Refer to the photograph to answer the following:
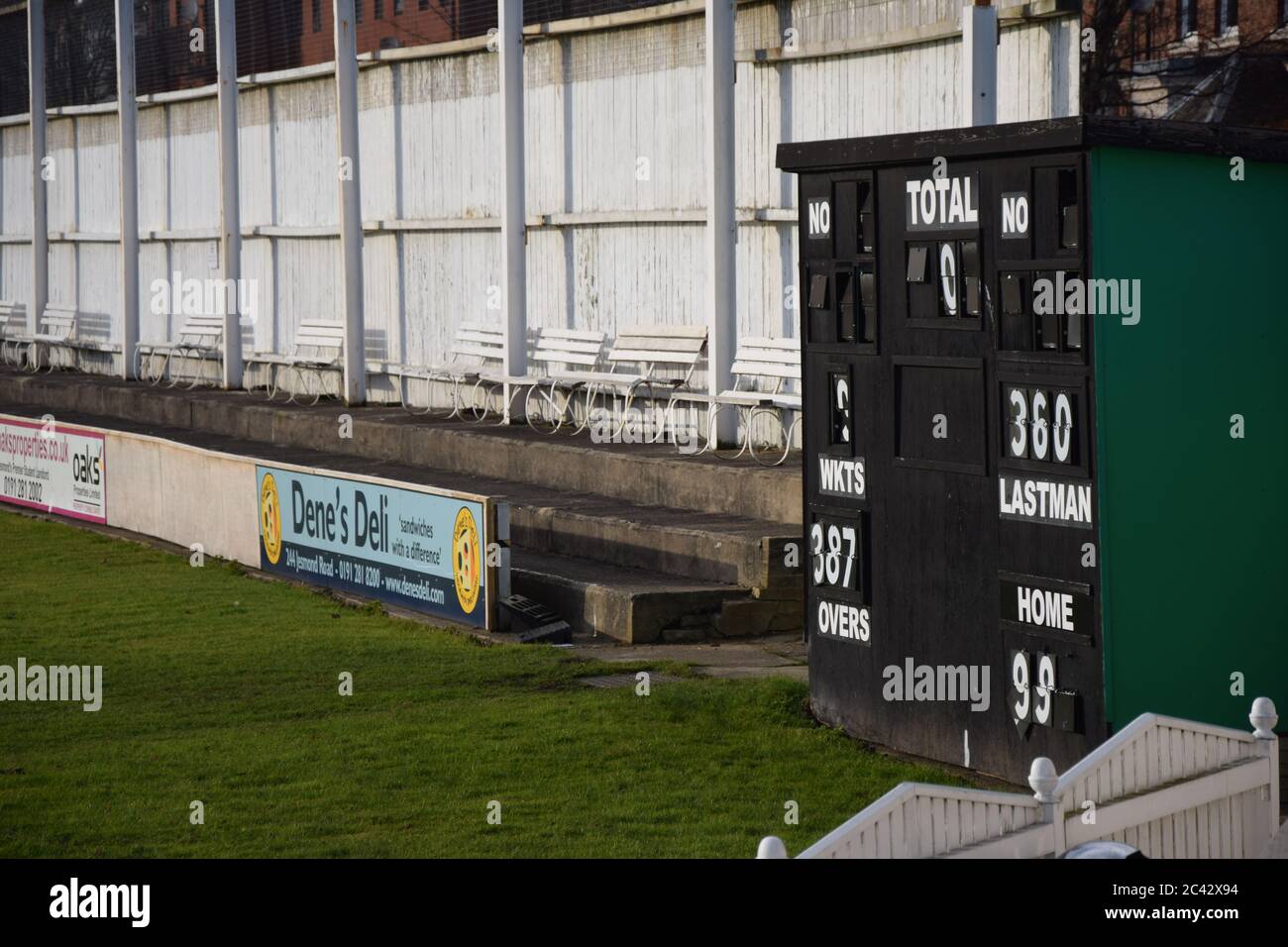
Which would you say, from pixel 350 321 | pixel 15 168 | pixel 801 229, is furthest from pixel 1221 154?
pixel 15 168

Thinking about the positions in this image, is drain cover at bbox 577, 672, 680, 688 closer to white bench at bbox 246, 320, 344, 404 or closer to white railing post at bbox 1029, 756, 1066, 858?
white railing post at bbox 1029, 756, 1066, 858

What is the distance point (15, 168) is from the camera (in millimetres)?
35562

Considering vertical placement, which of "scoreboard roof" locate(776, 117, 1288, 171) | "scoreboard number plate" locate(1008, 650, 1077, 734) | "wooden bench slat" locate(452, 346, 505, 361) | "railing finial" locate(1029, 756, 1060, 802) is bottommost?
"scoreboard number plate" locate(1008, 650, 1077, 734)

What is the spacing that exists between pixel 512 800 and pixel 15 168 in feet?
98.8

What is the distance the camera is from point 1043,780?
598 centimetres

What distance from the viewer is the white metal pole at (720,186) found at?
16.8 metres

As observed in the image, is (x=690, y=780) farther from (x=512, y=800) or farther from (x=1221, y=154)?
(x=1221, y=154)

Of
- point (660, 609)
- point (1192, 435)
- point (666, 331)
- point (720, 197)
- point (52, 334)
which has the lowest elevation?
point (660, 609)

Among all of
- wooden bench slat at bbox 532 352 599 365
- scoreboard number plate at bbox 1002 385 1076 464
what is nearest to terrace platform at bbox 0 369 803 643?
wooden bench slat at bbox 532 352 599 365

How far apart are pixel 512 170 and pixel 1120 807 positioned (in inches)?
574

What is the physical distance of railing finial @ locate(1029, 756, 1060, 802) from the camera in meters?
5.96

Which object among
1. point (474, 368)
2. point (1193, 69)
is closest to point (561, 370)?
point (474, 368)

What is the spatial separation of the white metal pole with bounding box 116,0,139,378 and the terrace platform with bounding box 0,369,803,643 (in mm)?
5784

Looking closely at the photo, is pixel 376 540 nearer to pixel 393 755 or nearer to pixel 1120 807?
pixel 393 755
